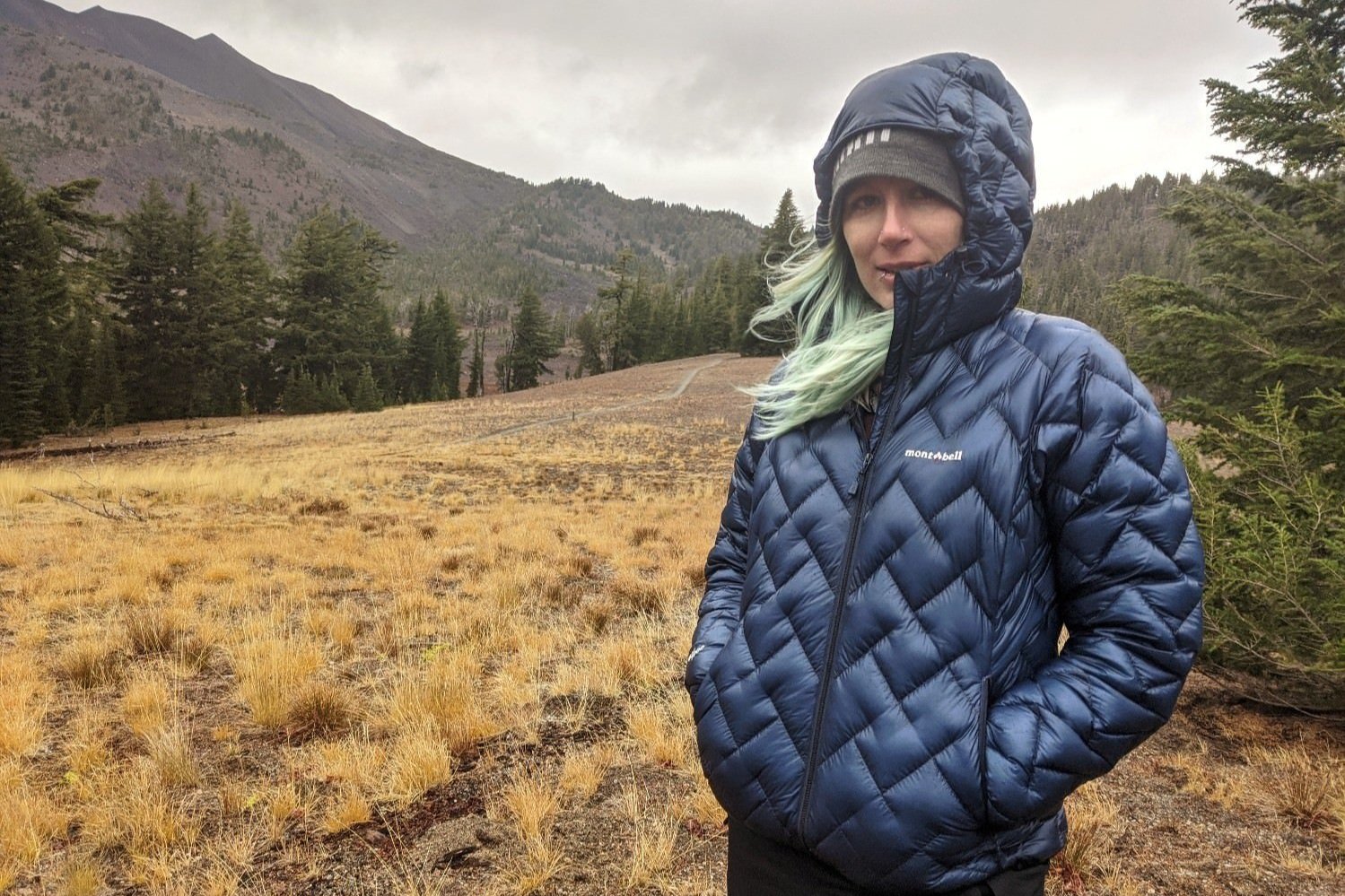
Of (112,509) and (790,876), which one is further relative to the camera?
(112,509)

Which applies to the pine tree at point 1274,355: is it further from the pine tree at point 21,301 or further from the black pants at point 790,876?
the pine tree at point 21,301

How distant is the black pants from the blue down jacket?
42 mm

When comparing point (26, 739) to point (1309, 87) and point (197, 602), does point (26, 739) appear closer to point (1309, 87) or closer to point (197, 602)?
point (197, 602)

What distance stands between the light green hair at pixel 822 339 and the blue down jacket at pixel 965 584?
7 centimetres

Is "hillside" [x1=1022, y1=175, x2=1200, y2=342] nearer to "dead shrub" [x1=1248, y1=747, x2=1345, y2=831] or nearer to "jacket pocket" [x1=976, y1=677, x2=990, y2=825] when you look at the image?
"dead shrub" [x1=1248, y1=747, x2=1345, y2=831]

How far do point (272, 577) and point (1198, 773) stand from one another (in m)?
8.03

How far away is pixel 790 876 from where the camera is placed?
1307 mm

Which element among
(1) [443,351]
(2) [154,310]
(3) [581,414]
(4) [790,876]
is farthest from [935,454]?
(1) [443,351]

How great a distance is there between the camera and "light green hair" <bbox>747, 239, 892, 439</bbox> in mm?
1391

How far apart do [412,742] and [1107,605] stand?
11.4 feet

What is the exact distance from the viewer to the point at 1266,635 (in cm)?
363

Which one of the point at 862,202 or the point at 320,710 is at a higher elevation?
the point at 862,202

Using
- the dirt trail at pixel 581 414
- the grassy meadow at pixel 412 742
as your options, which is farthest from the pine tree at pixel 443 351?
the grassy meadow at pixel 412 742

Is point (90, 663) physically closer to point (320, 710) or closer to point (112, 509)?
point (320, 710)
